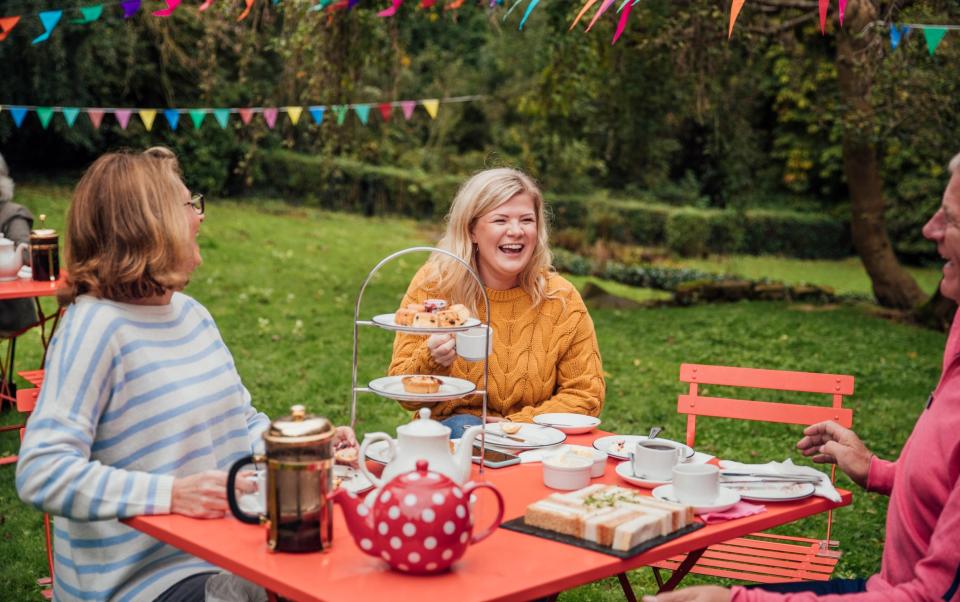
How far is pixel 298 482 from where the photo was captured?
182 centimetres

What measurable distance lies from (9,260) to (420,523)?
4254 mm

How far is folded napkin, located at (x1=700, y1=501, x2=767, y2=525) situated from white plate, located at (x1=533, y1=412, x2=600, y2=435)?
0.72 m

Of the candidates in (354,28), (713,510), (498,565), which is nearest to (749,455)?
(713,510)

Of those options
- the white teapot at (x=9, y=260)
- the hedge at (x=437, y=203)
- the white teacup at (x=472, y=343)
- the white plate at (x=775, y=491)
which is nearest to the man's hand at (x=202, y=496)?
the white teacup at (x=472, y=343)

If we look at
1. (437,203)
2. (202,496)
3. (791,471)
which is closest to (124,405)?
(202,496)

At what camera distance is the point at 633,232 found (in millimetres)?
19438

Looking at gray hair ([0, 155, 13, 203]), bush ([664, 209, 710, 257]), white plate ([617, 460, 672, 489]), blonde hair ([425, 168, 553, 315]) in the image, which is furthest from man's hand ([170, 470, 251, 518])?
bush ([664, 209, 710, 257])

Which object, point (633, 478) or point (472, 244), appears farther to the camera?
point (472, 244)

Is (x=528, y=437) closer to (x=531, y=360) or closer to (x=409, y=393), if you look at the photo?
(x=409, y=393)

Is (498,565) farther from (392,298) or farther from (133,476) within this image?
(392,298)

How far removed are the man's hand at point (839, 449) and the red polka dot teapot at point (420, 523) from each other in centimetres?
110

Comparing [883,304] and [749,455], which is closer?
[749,455]

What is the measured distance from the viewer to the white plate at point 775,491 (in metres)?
2.26

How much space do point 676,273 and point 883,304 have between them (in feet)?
14.3
